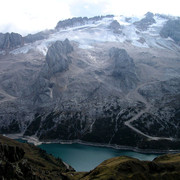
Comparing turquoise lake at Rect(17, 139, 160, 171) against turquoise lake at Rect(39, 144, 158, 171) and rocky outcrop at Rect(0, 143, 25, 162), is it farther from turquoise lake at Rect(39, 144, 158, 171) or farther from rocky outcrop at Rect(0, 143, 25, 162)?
rocky outcrop at Rect(0, 143, 25, 162)

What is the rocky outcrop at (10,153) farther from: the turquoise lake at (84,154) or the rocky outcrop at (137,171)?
the turquoise lake at (84,154)

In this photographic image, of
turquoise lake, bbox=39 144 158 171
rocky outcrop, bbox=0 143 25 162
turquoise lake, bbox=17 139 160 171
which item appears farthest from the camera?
turquoise lake, bbox=17 139 160 171

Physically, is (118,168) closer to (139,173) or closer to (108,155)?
(139,173)

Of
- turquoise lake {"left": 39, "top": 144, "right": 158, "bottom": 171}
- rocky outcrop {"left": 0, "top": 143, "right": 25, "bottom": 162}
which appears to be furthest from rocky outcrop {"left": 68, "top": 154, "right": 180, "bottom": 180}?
turquoise lake {"left": 39, "top": 144, "right": 158, "bottom": 171}

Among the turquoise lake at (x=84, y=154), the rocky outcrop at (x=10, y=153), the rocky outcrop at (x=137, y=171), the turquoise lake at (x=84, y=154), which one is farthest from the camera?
the turquoise lake at (x=84, y=154)

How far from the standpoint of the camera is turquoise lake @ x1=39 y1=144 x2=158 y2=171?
13864cm

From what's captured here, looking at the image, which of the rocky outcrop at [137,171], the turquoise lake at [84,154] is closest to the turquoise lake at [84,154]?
the turquoise lake at [84,154]

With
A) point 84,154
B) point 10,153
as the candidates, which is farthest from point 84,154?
point 10,153

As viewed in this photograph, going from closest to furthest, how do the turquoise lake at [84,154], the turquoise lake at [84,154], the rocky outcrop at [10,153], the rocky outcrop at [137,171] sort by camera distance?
1. the rocky outcrop at [10,153]
2. the rocky outcrop at [137,171]
3. the turquoise lake at [84,154]
4. the turquoise lake at [84,154]

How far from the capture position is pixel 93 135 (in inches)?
7844

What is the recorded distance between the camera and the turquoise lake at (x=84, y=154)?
13864 centimetres

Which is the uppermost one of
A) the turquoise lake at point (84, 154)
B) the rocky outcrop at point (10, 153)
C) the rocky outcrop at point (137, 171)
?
the rocky outcrop at point (10, 153)

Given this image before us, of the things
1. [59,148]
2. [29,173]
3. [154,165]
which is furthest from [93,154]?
[29,173]

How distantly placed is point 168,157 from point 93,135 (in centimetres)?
10814
